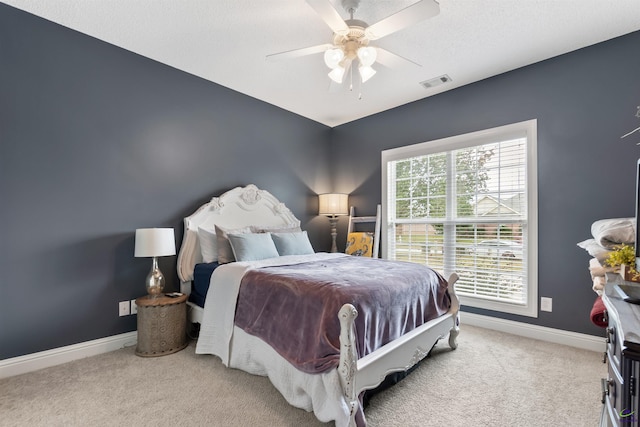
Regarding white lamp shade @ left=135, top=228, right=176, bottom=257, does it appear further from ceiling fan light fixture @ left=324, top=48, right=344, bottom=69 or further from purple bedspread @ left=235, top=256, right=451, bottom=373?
ceiling fan light fixture @ left=324, top=48, right=344, bottom=69

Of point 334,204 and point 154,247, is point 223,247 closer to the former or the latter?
point 154,247

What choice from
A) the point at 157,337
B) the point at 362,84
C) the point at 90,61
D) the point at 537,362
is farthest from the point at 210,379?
the point at 362,84

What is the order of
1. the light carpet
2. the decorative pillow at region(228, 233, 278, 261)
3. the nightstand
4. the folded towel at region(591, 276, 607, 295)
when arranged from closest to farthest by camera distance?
1. the light carpet
2. the folded towel at region(591, 276, 607, 295)
3. the nightstand
4. the decorative pillow at region(228, 233, 278, 261)

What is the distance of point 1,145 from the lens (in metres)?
2.23

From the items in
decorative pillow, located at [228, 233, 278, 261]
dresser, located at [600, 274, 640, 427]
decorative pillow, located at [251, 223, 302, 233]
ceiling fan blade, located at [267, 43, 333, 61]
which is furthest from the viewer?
decorative pillow, located at [251, 223, 302, 233]

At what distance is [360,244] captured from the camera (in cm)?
424

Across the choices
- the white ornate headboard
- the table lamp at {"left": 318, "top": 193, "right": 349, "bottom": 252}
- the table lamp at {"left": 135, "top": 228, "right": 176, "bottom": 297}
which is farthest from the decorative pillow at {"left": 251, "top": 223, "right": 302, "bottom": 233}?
the table lamp at {"left": 135, "top": 228, "right": 176, "bottom": 297}

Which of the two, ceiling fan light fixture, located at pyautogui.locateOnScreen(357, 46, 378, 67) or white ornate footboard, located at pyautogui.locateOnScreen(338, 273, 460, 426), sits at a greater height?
ceiling fan light fixture, located at pyautogui.locateOnScreen(357, 46, 378, 67)

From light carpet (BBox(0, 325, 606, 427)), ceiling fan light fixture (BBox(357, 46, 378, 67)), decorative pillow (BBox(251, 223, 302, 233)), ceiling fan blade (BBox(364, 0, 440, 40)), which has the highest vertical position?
ceiling fan blade (BBox(364, 0, 440, 40))

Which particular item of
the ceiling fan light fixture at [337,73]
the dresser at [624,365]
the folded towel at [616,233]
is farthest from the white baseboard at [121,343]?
the ceiling fan light fixture at [337,73]

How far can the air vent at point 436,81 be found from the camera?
3287 mm

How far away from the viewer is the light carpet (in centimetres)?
174

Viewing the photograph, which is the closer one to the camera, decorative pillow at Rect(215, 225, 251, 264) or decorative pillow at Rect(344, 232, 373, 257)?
decorative pillow at Rect(215, 225, 251, 264)

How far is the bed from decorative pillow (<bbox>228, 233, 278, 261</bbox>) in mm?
10
